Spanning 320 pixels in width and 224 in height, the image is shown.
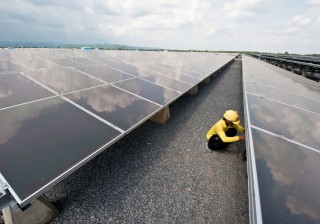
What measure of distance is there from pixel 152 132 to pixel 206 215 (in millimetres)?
3808

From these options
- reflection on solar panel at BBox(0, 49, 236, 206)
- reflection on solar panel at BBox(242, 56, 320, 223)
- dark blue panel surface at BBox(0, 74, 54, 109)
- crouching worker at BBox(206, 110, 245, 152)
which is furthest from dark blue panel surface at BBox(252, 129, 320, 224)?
dark blue panel surface at BBox(0, 74, 54, 109)

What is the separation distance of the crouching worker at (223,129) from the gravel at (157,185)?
0.90 feet

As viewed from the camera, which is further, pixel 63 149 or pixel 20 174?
pixel 63 149

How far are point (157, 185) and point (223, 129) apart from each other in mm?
2580

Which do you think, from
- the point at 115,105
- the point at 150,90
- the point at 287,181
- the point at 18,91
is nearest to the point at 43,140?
the point at 115,105

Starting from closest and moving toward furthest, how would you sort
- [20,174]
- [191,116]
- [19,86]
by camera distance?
[20,174] < [19,86] < [191,116]

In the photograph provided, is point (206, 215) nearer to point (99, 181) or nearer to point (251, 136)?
point (251, 136)

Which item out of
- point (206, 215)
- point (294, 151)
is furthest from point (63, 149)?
point (294, 151)

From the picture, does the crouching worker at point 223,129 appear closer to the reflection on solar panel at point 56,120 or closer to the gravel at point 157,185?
the gravel at point 157,185

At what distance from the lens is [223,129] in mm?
6176

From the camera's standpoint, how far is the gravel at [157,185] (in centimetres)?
416

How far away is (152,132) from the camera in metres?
7.59

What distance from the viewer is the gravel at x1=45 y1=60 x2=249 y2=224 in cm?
416

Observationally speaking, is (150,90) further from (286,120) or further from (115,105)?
(286,120)
